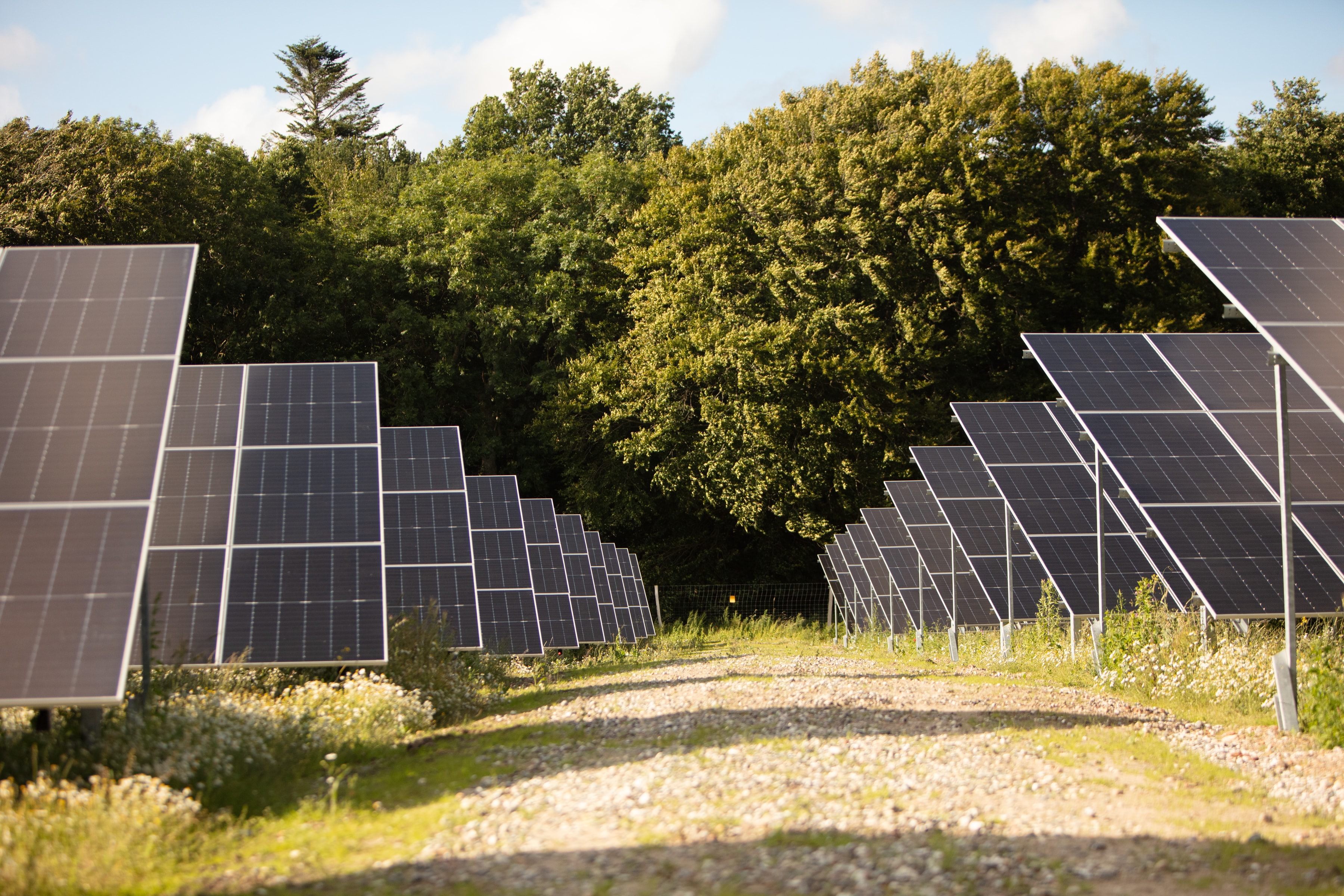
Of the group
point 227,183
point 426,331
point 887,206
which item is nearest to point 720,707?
point 887,206

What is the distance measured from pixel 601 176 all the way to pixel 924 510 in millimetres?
20938

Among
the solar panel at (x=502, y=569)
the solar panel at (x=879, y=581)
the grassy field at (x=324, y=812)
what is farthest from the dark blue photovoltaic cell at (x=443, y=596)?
the solar panel at (x=879, y=581)

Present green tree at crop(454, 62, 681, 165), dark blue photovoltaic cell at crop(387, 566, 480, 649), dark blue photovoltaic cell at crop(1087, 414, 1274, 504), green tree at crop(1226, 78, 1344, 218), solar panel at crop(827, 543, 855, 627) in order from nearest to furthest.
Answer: dark blue photovoltaic cell at crop(1087, 414, 1274, 504) → dark blue photovoltaic cell at crop(387, 566, 480, 649) → solar panel at crop(827, 543, 855, 627) → green tree at crop(1226, 78, 1344, 218) → green tree at crop(454, 62, 681, 165)

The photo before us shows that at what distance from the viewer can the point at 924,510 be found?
28.2 m

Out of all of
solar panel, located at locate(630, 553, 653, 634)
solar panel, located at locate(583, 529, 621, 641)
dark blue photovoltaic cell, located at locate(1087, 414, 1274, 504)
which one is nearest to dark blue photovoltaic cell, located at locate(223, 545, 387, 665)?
dark blue photovoltaic cell, located at locate(1087, 414, 1274, 504)

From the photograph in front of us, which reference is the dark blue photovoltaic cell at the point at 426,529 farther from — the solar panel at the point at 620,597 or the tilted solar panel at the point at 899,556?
the tilted solar panel at the point at 899,556

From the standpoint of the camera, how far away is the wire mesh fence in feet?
137

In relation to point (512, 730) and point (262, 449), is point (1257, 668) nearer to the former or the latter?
point (512, 730)

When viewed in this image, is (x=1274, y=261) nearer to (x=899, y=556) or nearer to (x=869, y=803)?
(x=869, y=803)

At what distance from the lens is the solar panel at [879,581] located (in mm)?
29094

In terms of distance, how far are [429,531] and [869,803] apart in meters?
11.6

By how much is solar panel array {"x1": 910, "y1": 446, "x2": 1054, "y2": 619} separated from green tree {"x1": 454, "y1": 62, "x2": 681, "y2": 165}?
26.3 metres

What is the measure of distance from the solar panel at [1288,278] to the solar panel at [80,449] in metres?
10.7

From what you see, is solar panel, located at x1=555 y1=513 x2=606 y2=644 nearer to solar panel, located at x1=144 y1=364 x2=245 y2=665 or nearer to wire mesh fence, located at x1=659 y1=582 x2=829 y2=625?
solar panel, located at x1=144 y1=364 x2=245 y2=665
